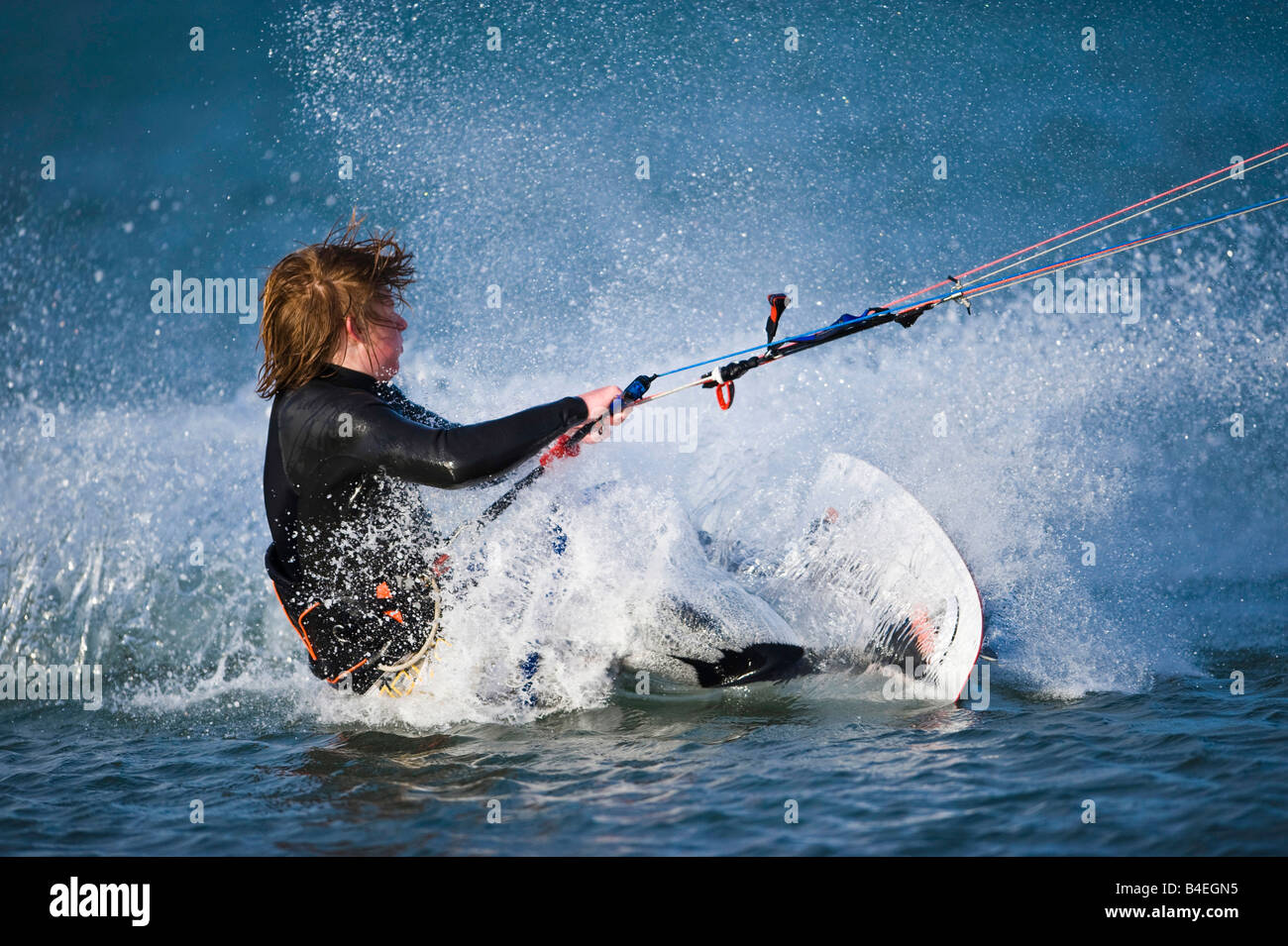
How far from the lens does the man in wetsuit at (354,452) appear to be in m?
3.28

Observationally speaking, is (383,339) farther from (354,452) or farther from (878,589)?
(878,589)

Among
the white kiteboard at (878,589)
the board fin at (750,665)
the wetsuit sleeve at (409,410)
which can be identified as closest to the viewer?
the wetsuit sleeve at (409,410)

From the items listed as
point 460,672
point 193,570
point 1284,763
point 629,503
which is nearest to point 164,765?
point 460,672

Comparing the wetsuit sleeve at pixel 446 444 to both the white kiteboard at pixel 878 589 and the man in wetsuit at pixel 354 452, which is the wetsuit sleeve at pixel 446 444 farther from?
the white kiteboard at pixel 878 589

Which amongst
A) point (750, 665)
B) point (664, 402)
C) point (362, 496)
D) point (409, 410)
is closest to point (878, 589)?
point (750, 665)

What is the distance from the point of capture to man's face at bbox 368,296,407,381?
3.56 meters

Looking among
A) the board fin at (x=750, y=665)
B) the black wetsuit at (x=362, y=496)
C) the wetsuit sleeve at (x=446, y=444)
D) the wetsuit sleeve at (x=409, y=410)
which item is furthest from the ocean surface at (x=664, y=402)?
the wetsuit sleeve at (x=446, y=444)

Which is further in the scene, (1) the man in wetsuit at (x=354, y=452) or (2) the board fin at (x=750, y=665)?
(2) the board fin at (x=750, y=665)

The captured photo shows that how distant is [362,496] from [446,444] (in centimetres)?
45

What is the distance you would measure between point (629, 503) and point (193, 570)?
3852 mm

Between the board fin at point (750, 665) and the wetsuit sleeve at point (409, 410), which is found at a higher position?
the wetsuit sleeve at point (409, 410)

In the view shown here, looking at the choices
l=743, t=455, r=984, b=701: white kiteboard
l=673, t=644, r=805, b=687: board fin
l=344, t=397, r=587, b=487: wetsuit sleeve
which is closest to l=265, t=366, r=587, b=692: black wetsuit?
l=344, t=397, r=587, b=487: wetsuit sleeve

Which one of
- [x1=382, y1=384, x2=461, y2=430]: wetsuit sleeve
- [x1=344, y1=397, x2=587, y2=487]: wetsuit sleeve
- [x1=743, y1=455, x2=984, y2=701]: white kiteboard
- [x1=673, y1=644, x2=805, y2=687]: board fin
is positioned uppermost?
[x1=382, y1=384, x2=461, y2=430]: wetsuit sleeve

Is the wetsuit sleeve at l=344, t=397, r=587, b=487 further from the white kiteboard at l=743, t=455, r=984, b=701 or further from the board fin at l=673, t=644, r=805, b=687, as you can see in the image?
the white kiteboard at l=743, t=455, r=984, b=701
